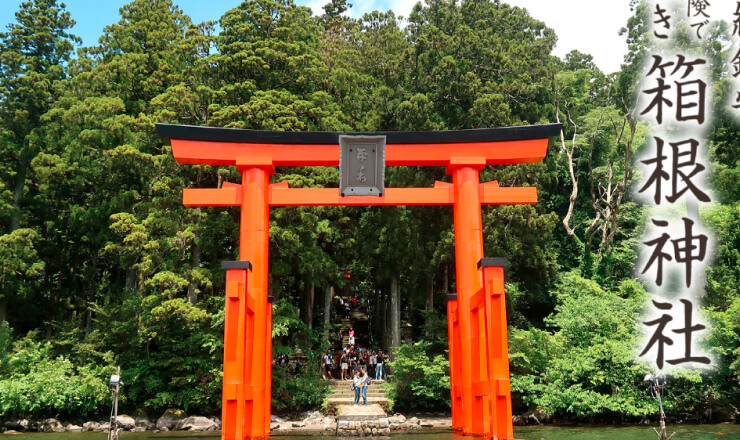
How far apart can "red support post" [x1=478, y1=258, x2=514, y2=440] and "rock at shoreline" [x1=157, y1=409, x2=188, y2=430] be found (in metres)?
10.6

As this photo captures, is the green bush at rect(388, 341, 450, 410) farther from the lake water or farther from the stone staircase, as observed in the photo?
the lake water

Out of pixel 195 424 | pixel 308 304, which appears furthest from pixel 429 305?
pixel 195 424

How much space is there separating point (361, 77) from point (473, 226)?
1142cm

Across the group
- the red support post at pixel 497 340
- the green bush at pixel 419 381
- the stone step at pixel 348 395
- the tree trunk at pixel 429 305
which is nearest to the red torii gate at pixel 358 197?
the red support post at pixel 497 340

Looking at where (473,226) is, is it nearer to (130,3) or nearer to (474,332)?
(474,332)

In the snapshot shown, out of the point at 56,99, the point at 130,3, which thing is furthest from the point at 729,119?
the point at 56,99

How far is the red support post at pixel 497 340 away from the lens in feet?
26.1

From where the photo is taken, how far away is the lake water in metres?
11.4

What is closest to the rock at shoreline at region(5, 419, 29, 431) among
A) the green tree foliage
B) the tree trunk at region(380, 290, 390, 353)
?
the green tree foliage

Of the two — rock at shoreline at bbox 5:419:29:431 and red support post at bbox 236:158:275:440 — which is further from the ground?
red support post at bbox 236:158:275:440

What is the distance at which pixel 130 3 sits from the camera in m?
19.8

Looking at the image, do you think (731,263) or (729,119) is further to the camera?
(729,119)

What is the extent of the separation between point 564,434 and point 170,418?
10.7m

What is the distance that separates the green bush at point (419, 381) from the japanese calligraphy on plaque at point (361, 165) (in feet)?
23.8
